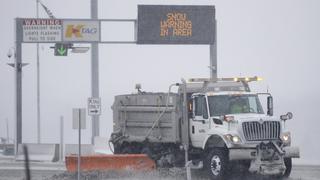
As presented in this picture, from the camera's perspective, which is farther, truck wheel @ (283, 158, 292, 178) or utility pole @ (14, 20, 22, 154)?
utility pole @ (14, 20, 22, 154)

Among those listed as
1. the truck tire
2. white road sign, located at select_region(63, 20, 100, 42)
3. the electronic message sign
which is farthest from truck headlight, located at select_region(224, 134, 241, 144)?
white road sign, located at select_region(63, 20, 100, 42)

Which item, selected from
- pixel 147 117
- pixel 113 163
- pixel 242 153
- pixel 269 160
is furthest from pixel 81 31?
pixel 269 160

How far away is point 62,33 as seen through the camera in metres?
33.2

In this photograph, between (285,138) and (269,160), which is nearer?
(269,160)

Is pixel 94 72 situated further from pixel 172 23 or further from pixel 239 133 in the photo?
pixel 239 133

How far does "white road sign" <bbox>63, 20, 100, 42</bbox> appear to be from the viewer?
33.2m

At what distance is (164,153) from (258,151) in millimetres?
4674

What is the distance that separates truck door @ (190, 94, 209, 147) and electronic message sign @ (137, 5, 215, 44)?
12.2 metres

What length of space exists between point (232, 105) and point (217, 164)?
6.00ft

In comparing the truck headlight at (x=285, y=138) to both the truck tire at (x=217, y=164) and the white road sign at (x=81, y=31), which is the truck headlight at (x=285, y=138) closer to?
the truck tire at (x=217, y=164)

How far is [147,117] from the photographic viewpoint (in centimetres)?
2256

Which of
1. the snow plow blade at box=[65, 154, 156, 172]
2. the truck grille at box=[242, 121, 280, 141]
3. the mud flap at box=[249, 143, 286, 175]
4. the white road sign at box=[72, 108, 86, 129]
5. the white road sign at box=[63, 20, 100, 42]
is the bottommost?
the snow plow blade at box=[65, 154, 156, 172]

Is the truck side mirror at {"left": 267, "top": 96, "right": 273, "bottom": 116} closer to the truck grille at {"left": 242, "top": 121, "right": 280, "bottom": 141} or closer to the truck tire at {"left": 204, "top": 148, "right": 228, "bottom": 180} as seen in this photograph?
the truck grille at {"left": 242, "top": 121, "right": 280, "bottom": 141}

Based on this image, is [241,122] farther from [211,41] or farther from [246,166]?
[211,41]
